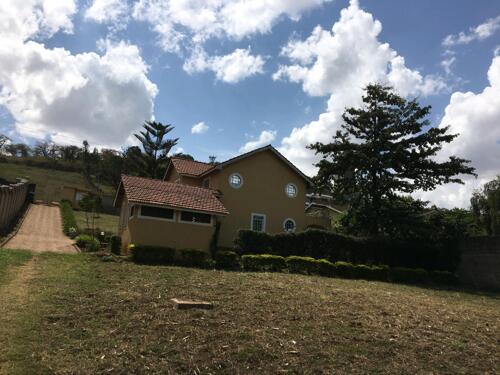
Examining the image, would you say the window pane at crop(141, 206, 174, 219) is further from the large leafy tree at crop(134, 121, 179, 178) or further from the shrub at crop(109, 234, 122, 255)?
the large leafy tree at crop(134, 121, 179, 178)

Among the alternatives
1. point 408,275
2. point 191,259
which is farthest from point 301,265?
point 408,275

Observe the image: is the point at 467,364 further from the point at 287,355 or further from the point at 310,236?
the point at 310,236

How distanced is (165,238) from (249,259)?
470 cm

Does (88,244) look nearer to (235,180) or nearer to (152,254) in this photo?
(152,254)

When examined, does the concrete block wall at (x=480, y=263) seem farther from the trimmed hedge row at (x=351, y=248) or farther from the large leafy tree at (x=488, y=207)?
the large leafy tree at (x=488, y=207)

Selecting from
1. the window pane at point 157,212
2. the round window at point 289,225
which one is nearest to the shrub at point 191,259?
the window pane at point 157,212

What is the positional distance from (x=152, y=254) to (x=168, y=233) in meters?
3.25

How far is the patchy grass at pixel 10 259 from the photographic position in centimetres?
1359

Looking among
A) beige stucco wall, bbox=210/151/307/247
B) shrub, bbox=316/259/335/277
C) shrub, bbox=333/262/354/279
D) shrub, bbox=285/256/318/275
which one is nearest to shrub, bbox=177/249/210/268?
shrub, bbox=285/256/318/275

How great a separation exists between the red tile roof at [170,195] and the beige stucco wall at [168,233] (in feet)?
2.42

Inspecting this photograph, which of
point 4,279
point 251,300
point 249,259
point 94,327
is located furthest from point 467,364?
point 249,259

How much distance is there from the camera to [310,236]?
23281 mm

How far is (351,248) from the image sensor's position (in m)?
24.1

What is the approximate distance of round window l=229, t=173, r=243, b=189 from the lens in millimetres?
29156
